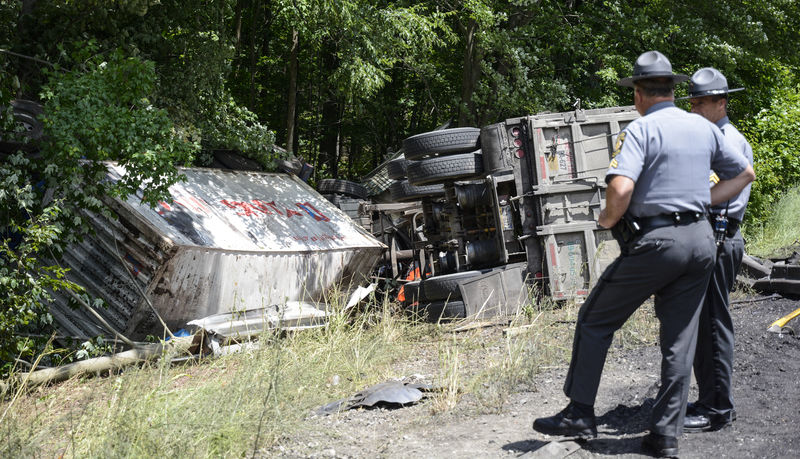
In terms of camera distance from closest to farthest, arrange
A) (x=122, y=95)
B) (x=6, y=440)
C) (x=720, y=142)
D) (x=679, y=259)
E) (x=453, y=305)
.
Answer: (x=679, y=259) → (x=720, y=142) → (x=6, y=440) → (x=122, y=95) → (x=453, y=305)

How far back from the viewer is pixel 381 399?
5148mm

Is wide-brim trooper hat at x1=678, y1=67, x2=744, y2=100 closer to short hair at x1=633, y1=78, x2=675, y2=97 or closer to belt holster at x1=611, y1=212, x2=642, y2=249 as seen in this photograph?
short hair at x1=633, y1=78, x2=675, y2=97

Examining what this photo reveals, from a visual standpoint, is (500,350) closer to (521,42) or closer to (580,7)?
(521,42)

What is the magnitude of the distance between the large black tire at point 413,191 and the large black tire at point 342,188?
3570 millimetres

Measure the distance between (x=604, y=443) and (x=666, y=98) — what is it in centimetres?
178

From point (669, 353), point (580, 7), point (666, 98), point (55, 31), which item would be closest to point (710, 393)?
point (669, 353)

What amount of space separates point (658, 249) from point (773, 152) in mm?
13344

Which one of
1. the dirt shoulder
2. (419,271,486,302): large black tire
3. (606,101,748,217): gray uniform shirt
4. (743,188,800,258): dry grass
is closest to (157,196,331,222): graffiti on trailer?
(419,271,486,302): large black tire

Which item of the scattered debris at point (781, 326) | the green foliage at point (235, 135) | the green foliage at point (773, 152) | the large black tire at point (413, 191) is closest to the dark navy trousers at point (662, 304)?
the scattered debris at point (781, 326)

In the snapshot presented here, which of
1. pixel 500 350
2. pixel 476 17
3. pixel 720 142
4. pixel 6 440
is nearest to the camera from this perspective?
pixel 720 142

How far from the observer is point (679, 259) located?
11.9 feet

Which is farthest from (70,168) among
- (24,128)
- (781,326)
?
(781,326)

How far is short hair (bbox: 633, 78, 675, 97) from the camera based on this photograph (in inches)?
152

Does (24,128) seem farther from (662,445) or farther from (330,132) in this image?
(330,132)
